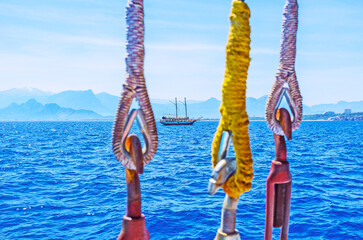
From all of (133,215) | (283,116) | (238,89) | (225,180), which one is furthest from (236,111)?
(133,215)

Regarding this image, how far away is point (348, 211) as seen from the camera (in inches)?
624

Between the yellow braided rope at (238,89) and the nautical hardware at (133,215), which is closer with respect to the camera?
the nautical hardware at (133,215)

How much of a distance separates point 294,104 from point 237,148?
88 cm

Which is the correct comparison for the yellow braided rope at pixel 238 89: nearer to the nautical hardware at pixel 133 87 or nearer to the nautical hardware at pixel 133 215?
the nautical hardware at pixel 133 87

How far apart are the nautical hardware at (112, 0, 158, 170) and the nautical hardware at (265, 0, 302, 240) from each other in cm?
A: 124

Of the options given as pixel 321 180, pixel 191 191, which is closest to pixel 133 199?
pixel 191 191

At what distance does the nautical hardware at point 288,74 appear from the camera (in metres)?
3.20

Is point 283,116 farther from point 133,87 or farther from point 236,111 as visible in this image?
point 133,87

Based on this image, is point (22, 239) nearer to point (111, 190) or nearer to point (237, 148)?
point (111, 190)

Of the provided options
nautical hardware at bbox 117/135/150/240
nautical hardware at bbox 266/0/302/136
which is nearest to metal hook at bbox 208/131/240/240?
nautical hardware at bbox 117/135/150/240

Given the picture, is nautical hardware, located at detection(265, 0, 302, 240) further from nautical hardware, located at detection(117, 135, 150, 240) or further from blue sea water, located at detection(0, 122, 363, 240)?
blue sea water, located at detection(0, 122, 363, 240)

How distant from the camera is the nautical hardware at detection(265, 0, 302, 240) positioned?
3186 millimetres

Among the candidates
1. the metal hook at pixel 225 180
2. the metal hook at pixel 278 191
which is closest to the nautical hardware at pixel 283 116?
the metal hook at pixel 278 191

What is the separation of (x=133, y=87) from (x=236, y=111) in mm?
790
